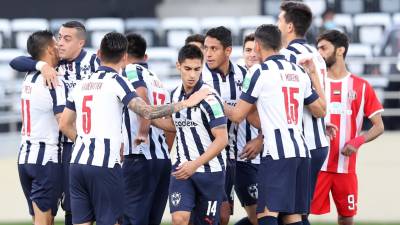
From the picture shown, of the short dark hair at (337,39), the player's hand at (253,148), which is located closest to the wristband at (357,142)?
the short dark hair at (337,39)

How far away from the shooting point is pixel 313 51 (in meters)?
10.7

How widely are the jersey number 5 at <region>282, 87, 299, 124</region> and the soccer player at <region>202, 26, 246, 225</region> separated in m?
0.84

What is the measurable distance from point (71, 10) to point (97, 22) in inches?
51.4

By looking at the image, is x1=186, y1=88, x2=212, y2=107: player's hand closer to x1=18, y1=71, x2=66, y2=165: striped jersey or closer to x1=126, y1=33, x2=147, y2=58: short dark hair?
x1=126, y1=33, x2=147, y2=58: short dark hair

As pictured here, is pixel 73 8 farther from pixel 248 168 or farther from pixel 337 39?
pixel 248 168

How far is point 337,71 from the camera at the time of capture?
11.5m

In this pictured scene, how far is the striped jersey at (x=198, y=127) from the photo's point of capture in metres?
9.72

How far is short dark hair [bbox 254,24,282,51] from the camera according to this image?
1002 cm

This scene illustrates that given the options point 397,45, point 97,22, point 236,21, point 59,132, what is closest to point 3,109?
point 97,22

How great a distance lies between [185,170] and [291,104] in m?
1.06

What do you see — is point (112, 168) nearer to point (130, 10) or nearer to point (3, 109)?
point (3, 109)

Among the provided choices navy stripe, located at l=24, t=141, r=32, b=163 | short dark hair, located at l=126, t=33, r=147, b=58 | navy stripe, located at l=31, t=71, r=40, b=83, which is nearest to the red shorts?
short dark hair, located at l=126, t=33, r=147, b=58

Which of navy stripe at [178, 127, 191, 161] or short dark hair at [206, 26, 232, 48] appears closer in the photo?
navy stripe at [178, 127, 191, 161]

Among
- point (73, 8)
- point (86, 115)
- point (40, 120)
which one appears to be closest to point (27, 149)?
point (40, 120)
